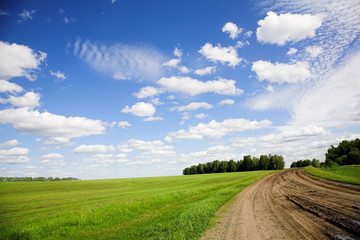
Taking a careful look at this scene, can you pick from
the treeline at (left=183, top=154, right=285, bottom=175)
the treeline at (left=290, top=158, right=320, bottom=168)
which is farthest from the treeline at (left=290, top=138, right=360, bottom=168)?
the treeline at (left=183, top=154, right=285, bottom=175)

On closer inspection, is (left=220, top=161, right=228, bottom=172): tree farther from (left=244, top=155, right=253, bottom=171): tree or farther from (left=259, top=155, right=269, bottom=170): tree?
(left=259, top=155, right=269, bottom=170): tree

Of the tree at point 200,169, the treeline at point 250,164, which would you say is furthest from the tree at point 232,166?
the tree at point 200,169

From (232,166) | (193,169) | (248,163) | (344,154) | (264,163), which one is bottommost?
(193,169)

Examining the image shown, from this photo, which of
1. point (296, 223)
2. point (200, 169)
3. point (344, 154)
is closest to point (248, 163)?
point (200, 169)

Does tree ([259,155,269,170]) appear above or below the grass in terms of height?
below

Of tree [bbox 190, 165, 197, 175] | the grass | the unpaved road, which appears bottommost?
tree [bbox 190, 165, 197, 175]

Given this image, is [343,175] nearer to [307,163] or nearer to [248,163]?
[248,163]

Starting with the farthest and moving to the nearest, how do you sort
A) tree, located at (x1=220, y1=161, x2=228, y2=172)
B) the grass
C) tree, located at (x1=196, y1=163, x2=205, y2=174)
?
1. tree, located at (x1=196, y1=163, x2=205, y2=174)
2. tree, located at (x1=220, y1=161, x2=228, y2=172)
3. the grass

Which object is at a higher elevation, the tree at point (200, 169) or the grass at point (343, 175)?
the grass at point (343, 175)

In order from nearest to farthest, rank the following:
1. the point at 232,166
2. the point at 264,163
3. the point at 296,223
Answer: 1. the point at 296,223
2. the point at 264,163
3. the point at 232,166

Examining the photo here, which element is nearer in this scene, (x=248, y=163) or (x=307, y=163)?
(x=248, y=163)

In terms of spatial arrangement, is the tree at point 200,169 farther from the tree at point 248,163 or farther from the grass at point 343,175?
the grass at point 343,175

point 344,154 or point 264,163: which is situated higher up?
point 344,154

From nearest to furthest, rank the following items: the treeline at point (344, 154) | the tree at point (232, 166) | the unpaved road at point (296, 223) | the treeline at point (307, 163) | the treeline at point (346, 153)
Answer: the unpaved road at point (296, 223), the treeline at point (344, 154), the treeline at point (346, 153), the treeline at point (307, 163), the tree at point (232, 166)
